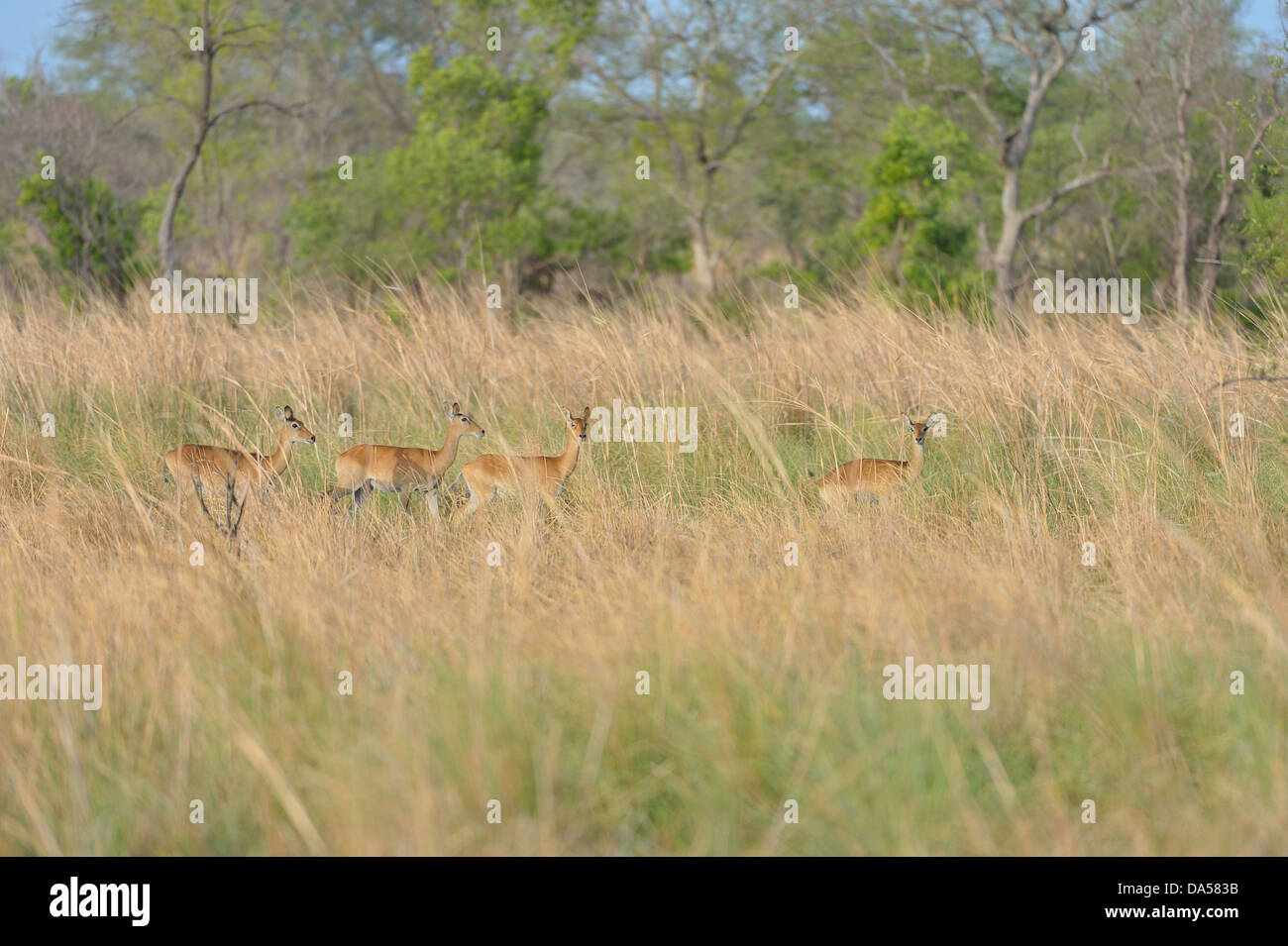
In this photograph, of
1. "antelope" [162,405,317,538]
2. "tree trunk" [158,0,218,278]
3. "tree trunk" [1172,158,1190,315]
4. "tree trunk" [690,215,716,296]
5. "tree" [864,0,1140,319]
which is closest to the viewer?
"antelope" [162,405,317,538]

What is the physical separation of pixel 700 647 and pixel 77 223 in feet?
51.0

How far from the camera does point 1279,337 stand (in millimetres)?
6672

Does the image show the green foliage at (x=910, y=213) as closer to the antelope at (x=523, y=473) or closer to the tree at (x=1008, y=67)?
the tree at (x=1008, y=67)

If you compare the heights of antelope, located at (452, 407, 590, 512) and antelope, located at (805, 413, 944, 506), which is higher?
antelope, located at (452, 407, 590, 512)

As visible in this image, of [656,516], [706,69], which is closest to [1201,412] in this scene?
[656,516]

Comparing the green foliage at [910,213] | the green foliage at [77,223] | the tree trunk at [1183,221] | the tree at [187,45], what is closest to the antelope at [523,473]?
the tree at [187,45]

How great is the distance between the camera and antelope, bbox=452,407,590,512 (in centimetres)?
556

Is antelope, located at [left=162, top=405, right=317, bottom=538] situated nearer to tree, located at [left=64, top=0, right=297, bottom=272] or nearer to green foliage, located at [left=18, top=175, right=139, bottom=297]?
tree, located at [left=64, top=0, right=297, bottom=272]

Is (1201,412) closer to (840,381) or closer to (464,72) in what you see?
(840,381)

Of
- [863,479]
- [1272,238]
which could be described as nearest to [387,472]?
[863,479]

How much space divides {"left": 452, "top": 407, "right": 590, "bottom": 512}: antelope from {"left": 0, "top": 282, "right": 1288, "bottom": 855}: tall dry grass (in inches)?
5.6

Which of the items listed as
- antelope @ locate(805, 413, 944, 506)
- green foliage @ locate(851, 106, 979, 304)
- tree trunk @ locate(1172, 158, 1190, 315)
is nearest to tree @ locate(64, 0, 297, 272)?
A: green foliage @ locate(851, 106, 979, 304)

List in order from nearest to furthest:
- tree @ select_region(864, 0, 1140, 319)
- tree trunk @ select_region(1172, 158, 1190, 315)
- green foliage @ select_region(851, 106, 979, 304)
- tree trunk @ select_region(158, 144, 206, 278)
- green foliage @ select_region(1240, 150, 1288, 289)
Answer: green foliage @ select_region(1240, 150, 1288, 289), tree trunk @ select_region(158, 144, 206, 278), green foliage @ select_region(851, 106, 979, 304), tree trunk @ select_region(1172, 158, 1190, 315), tree @ select_region(864, 0, 1140, 319)
